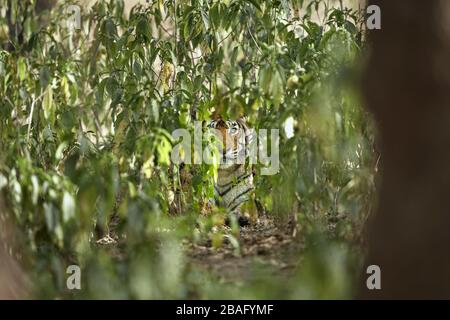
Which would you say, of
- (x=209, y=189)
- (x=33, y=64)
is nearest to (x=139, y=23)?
(x=33, y=64)

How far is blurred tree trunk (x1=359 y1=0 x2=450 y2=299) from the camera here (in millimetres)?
1899

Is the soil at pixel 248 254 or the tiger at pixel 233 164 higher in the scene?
the tiger at pixel 233 164

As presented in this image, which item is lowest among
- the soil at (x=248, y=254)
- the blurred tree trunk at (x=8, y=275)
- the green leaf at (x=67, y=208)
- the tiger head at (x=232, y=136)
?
the soil at (x=248, y=254)

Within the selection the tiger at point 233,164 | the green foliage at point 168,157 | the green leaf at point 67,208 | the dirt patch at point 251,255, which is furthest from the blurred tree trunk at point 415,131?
the tiger at point 233,164

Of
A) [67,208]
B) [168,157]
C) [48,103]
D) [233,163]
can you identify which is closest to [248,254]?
[168,157]

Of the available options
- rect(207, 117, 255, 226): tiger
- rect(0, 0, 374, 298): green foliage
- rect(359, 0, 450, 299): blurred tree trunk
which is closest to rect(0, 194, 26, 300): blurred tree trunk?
rect(0, 0, 374, 298): green foliage

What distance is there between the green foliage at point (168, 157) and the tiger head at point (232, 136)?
30cm

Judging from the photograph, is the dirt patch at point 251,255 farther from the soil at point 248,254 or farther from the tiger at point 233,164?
the tiger at point 233,164

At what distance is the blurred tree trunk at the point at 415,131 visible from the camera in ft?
6.23

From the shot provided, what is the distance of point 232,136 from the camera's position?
14.4ft

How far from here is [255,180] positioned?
3.62m

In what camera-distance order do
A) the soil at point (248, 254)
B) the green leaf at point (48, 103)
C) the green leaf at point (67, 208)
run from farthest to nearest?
1. the green leaf at point (48, 103)
2. the soil at point (248, 254)
3. the green leaf at point (67, 208)
